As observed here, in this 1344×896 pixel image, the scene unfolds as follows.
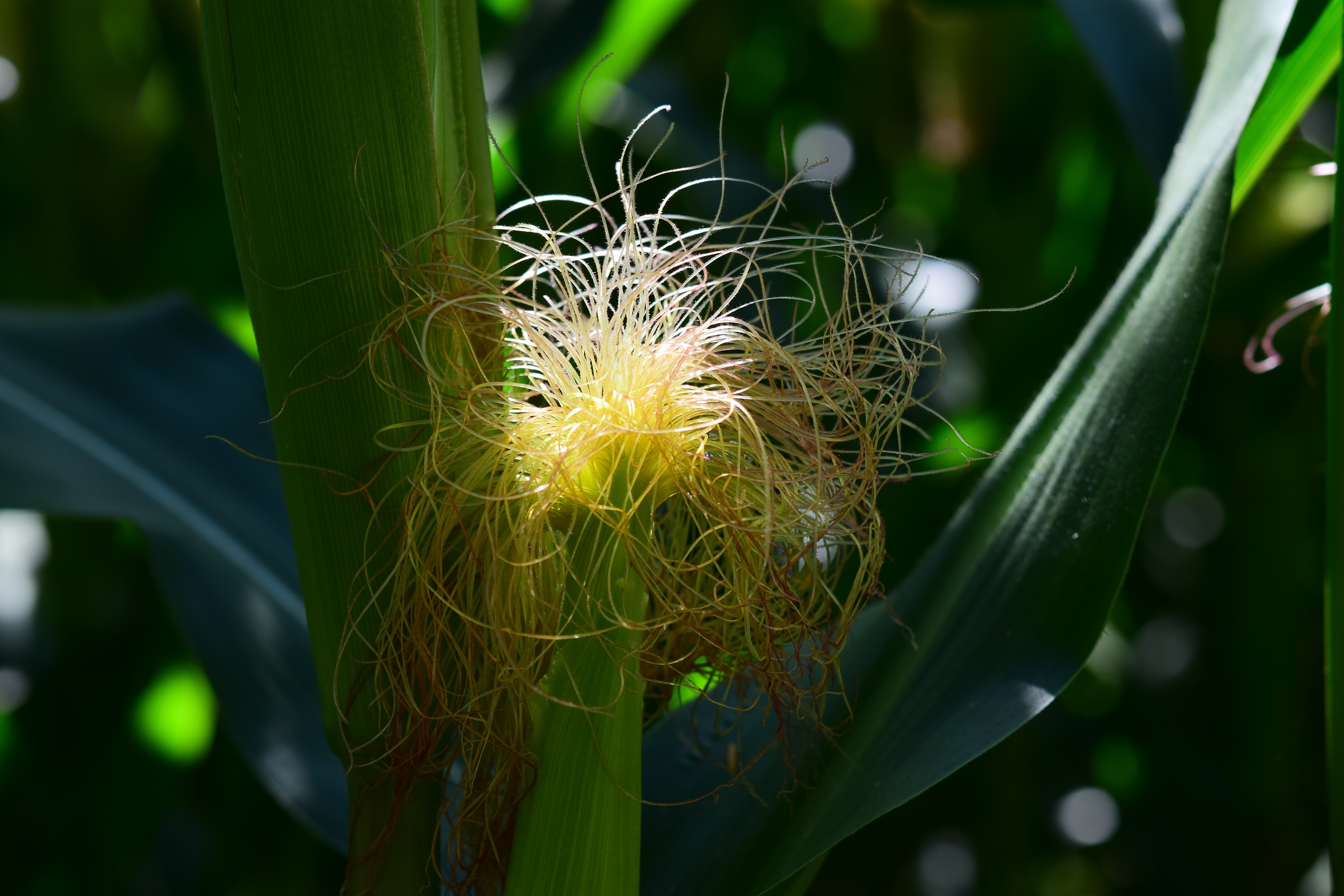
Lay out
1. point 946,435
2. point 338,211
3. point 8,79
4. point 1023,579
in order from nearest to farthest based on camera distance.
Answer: point 338,211 → point 1023,579 → point 946,435 → point 8,79

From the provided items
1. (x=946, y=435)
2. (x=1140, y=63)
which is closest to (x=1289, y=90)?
(x=1140, y=63)

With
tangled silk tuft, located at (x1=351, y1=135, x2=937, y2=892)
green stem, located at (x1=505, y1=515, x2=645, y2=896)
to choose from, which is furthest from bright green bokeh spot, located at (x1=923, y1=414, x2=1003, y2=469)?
green stem, located at (x1=505, y1=515, x2=645, y2=896)

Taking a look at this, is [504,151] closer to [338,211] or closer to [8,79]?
[338,211]

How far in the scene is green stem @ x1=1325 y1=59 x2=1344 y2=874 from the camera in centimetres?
61

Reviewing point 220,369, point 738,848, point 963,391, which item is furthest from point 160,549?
point 963,391

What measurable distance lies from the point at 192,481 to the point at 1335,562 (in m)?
0.91

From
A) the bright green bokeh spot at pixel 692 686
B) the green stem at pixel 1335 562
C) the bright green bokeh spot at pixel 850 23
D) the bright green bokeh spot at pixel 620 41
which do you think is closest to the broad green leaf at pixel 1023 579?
the bright green bokeh spot at pixel 692 686

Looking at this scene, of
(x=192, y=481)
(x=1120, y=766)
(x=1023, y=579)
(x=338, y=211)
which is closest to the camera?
(x=338, y=211)

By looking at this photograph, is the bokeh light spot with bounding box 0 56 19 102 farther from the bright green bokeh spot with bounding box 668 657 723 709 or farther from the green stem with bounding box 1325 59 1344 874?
the green stem with bounding box 1325 59 1344 874

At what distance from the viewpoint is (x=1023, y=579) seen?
0.57 meters

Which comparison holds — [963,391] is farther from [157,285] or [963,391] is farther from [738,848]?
[157,285]

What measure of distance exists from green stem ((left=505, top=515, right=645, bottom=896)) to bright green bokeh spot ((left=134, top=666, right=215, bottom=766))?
2.84ft

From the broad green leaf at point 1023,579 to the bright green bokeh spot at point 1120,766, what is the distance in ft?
3.74

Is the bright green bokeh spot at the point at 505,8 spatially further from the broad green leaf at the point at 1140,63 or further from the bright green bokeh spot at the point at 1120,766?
the bright green bokeh spot at the point at 1120,766
